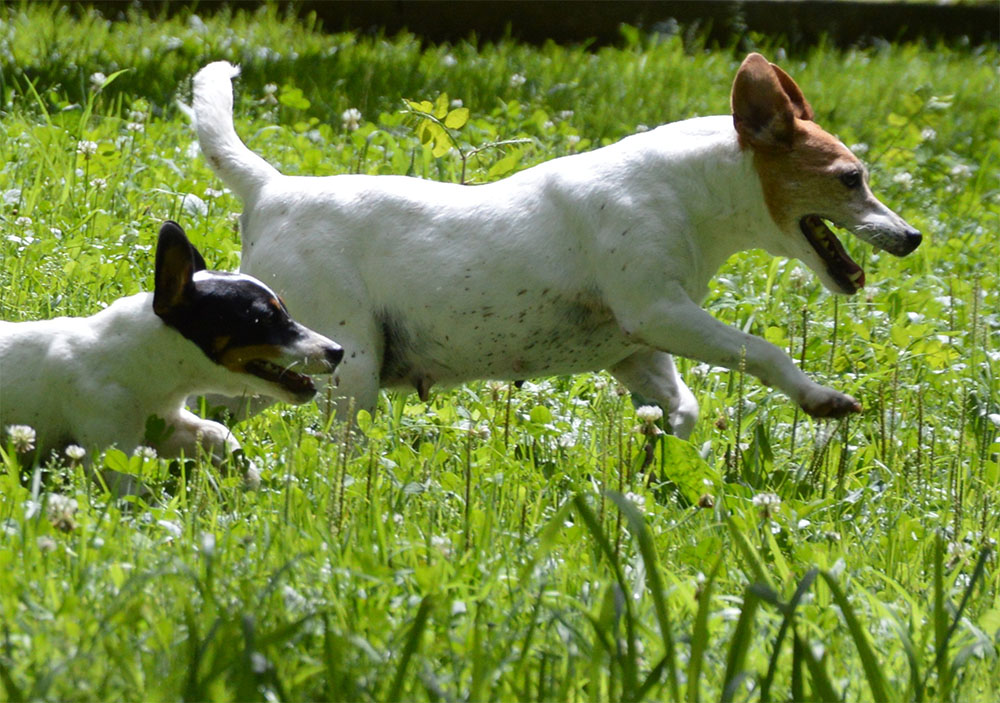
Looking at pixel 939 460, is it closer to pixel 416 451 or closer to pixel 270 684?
pixel 416 451

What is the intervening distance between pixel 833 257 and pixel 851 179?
213mm

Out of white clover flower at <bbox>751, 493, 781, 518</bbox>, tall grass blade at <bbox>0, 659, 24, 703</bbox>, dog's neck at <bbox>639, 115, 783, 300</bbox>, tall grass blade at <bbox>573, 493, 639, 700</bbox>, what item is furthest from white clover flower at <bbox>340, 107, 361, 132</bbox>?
tall grass blade at <bbox>0, 659, 24, 703</bbox>

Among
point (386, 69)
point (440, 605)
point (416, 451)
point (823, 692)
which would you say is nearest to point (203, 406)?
point (416, 451)

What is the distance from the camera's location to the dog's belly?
4.10m

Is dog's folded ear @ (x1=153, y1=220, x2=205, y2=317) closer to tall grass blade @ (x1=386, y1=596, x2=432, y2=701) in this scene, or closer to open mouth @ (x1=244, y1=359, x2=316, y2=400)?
open mouth @ (x1=244, y1=359, x2=316, y2=400)

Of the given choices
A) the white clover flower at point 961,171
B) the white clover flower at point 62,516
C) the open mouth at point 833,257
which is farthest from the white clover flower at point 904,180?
the white clover flower at point 62,516

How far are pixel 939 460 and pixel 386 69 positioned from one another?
461 centimetres

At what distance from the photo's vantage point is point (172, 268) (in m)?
3.66

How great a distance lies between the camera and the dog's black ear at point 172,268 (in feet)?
11.9

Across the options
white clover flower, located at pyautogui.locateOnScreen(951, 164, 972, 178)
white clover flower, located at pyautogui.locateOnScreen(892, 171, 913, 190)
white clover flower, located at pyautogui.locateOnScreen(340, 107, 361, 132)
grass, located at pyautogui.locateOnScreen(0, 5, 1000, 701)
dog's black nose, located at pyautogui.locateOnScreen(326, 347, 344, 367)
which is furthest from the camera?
white clover flower, located at pyautogui.locateOnScreen(951, 164, 972, 178)

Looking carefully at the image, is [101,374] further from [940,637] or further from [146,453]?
[940,637]

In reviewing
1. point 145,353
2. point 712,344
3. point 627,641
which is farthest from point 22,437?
point 712,344

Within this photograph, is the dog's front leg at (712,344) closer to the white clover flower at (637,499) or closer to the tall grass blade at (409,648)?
the white clover flower at (637,499)

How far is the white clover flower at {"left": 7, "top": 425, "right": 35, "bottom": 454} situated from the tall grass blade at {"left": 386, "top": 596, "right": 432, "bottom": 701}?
1.33m
